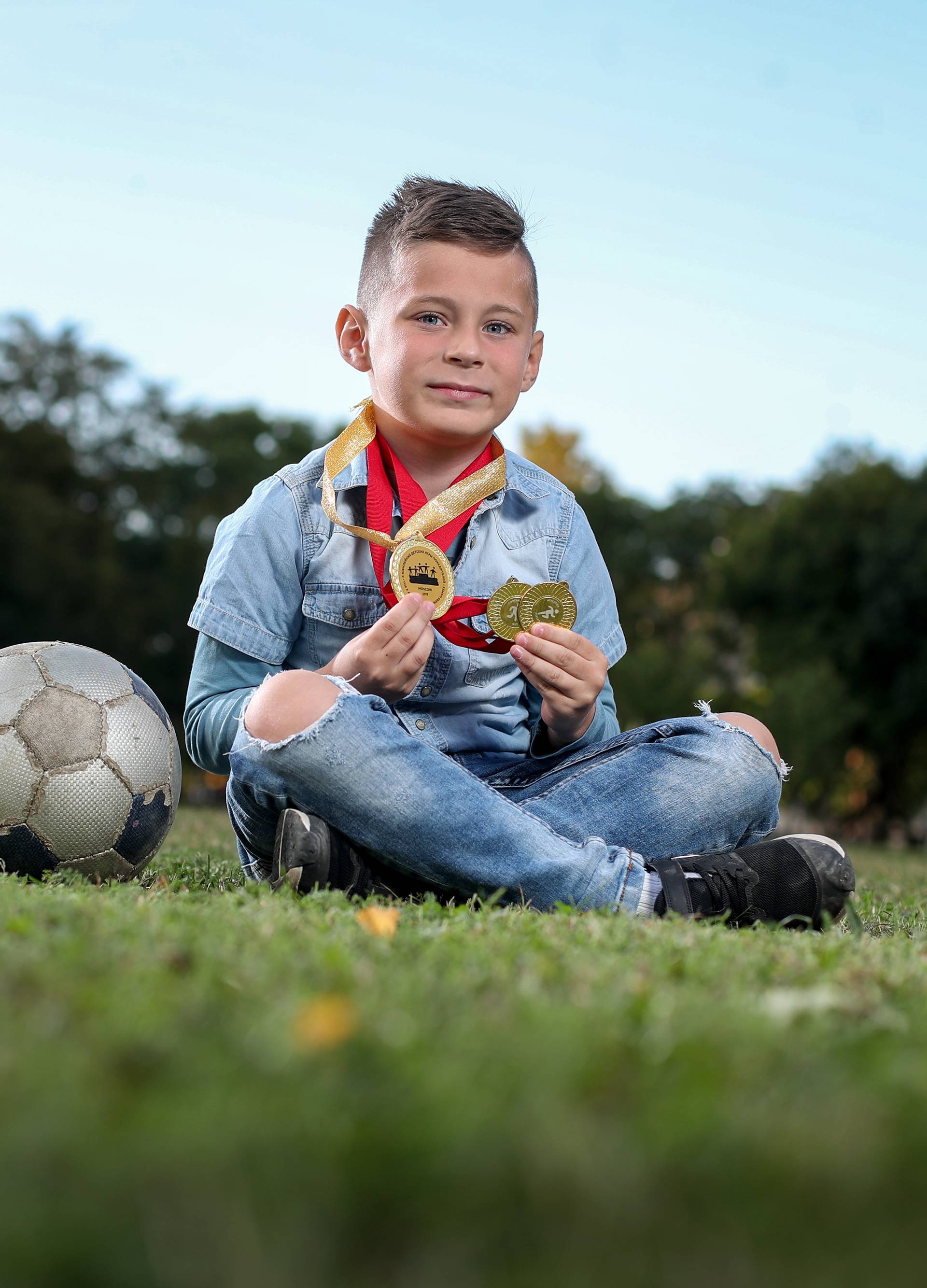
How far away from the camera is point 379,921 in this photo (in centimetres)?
250

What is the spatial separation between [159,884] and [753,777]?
5.66 ft

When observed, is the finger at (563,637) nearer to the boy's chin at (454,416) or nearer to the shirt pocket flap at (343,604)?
the shirt pocket flap at (343,604)

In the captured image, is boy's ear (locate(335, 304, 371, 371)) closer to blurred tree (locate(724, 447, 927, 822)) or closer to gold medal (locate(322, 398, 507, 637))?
gold medal (locate(322, 398, 507, 637))

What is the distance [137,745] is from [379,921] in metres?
1.52

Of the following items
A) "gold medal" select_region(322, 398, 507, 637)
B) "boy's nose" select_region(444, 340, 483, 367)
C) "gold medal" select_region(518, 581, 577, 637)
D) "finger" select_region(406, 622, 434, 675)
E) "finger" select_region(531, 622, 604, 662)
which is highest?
"boy's nose" select_region(444, 340, 483, 367)

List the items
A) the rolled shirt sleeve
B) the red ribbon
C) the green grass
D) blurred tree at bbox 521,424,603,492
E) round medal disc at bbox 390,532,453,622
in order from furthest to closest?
blurred tree at bbox 521,424,603,492 → the red ribbon → round medal disc at bbox 390,532,453,622 → the rolled shirt sleeve → the green grass

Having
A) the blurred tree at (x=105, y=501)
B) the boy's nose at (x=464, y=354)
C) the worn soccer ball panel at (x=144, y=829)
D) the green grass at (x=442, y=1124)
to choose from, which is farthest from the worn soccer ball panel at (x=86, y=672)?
the blurred tree at (x=105, y=501)

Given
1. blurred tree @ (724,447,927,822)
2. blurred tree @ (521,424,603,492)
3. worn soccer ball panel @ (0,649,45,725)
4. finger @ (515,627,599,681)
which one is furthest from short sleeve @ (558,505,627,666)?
blurred tree @ (521,424,603,492)

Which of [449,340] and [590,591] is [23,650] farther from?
[590,591]

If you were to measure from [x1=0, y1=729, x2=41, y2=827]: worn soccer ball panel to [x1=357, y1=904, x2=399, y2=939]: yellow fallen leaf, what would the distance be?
1.33 metres

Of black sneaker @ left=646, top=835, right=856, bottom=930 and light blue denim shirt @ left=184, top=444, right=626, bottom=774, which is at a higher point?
light blue denim shirt @ left=184, top=444, right=626, bottom=774

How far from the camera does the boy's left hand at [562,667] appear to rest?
3.53 m

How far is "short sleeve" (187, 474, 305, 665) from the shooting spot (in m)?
3.77

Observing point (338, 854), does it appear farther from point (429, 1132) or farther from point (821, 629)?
point (821, 629)
